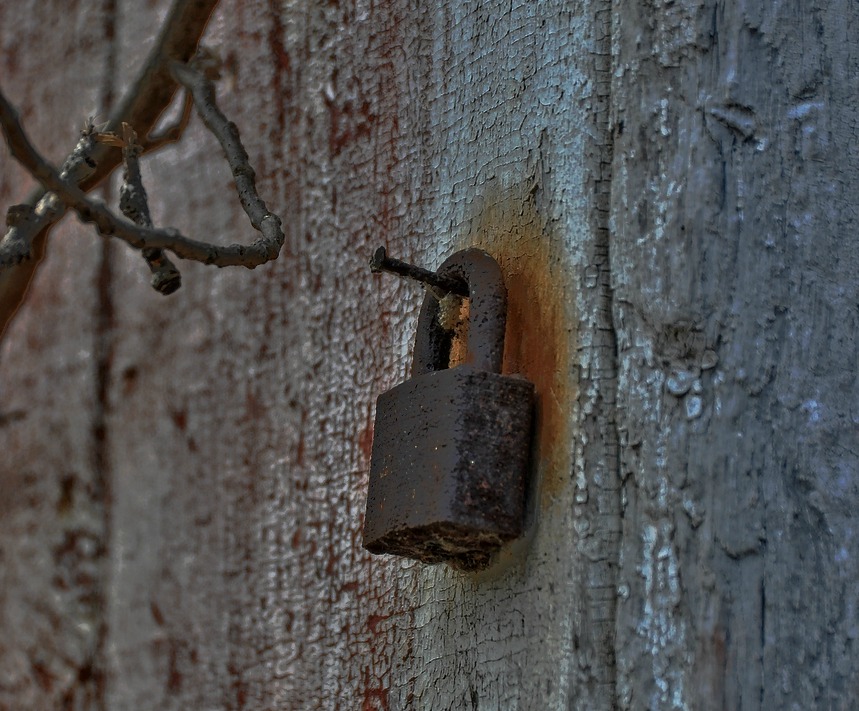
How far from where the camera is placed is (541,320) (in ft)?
2.56

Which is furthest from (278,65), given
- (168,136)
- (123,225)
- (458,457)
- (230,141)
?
(458,457)

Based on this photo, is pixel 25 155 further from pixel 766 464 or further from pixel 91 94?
pixel 91 94

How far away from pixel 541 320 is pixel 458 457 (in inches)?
4.6

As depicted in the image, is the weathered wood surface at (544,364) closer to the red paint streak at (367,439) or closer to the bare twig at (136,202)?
the red paint streak at (367,439)

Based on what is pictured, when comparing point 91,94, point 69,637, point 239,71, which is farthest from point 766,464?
point 91,94

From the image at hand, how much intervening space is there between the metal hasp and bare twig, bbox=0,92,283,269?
13cm

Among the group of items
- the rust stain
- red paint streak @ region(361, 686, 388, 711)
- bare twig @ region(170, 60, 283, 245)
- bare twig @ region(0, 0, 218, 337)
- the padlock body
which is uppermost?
bare twig @ region(0, 0, 218, 337)

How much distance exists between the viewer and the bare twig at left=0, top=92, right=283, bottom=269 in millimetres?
751

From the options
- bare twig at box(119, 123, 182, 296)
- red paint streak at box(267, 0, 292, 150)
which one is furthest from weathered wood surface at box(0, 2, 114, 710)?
bare twig at box(119, 123, 182, 296)

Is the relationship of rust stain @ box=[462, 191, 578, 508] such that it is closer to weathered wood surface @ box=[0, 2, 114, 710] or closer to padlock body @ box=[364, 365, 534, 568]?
padlock body @ box=[364, 365, 534, 568]

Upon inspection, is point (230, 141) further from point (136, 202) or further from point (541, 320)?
point (541, 320)

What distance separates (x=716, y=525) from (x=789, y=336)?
13cm

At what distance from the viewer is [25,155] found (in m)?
0.77

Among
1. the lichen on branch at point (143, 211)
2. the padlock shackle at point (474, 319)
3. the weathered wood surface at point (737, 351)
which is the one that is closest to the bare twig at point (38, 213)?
the lichen on branch at point (143, 211)
